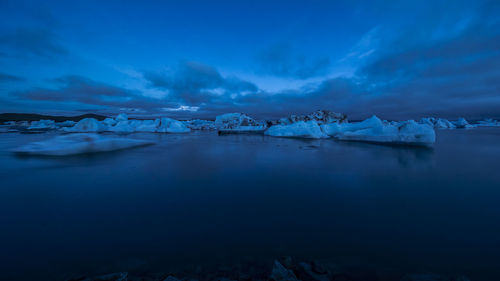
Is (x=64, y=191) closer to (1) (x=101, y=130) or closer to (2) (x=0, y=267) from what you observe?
(2) (x=0, y=267)

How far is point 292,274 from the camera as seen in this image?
1.44 m

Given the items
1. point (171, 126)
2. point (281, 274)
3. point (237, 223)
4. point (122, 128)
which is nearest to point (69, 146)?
point (237, 223)

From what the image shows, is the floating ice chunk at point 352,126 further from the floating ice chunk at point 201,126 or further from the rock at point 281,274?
the floating ice chunk at point 201,126

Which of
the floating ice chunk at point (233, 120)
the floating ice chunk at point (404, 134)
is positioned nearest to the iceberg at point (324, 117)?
the floating ice chunk at point (233, 120)

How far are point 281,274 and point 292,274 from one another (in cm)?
9

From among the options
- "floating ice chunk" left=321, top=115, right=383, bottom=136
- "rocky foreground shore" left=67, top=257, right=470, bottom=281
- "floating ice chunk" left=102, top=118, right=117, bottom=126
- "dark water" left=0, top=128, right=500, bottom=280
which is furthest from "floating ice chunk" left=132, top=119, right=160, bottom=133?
"rocky foreground shore" left=67, top=257, right=470, bottom=281

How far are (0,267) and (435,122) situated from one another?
206 ft

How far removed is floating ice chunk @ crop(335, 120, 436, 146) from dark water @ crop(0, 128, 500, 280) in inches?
301

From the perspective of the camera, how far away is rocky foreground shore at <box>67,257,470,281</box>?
4.81ft

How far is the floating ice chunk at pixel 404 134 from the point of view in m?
10.5

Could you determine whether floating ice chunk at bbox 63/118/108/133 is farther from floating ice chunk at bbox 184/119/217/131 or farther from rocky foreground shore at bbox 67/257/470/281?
rocky foreground shore at bbox 67/257/470/281

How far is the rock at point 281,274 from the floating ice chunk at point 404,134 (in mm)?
13186

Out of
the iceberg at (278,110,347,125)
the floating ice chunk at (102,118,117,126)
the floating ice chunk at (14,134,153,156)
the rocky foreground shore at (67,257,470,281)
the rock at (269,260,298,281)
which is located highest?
the iceberg at (278,110,347,125)

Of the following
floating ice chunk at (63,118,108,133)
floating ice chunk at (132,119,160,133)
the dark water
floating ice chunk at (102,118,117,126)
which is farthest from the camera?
floating ice chunk at (102,118,117,126)
